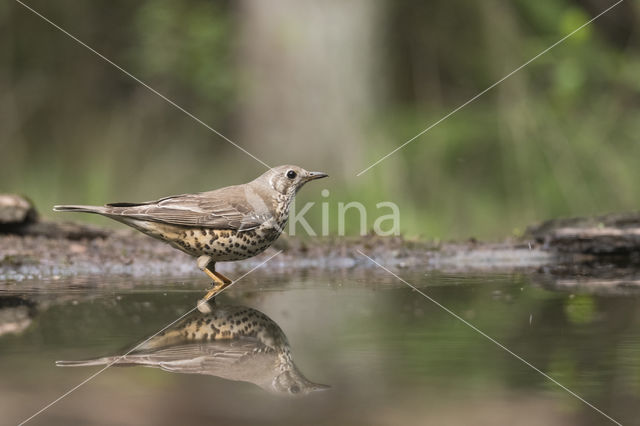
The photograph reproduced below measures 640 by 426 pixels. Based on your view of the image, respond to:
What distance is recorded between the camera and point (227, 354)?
9.33 ft

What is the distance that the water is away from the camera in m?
A: 2.15

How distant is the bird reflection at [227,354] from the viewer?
2531 millimetres

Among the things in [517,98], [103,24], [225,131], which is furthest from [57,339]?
[103,24]

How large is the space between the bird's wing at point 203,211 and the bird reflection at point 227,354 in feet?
5.29

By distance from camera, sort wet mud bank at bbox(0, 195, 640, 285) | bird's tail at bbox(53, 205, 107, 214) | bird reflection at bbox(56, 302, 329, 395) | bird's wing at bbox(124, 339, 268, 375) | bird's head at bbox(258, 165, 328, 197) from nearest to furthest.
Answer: bird reflection at bbox(56, 302, 329, 395) → bird's wing at bbox(124, 339, 268, 375) → bird's tail at bbox(53, 205, 107, 214) → wet mud bank at bbox(0, 195, 640, 285) → bird's head at bbox(258, 165, 328, 197)

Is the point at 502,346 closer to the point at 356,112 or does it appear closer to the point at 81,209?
the point at 81,209

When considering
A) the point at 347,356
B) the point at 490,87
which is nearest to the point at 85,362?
the point at 347,356

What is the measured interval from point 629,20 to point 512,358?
9621 millimetres

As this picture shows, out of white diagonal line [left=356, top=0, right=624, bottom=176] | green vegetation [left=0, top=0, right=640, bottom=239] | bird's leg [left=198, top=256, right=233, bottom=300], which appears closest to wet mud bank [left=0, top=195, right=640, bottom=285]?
bird's leg [left=198, top=256, right=233, bottom=300]

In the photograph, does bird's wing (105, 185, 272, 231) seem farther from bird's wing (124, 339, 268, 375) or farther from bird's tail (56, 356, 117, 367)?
bird's tail (56, 356, 117, 367)

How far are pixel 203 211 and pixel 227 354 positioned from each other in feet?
8.19

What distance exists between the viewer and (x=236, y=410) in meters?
2.16

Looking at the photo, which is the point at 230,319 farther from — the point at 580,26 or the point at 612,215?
the point at 580,26

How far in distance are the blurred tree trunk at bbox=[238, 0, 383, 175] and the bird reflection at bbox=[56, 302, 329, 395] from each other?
6103 mm
